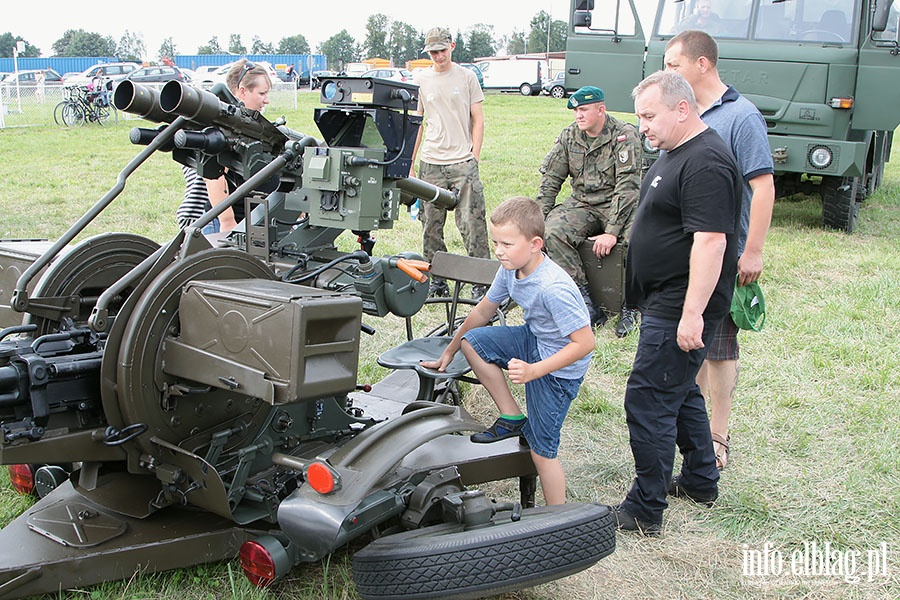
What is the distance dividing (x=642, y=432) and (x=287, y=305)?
1.83 metres

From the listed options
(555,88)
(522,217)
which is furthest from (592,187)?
(555,88)

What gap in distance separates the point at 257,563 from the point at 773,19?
9.08 m

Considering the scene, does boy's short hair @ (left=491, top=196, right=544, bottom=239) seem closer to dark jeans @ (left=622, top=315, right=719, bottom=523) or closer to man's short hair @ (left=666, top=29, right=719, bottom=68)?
dark jeans @ (left=622, top=315, right=719, bottom=523)

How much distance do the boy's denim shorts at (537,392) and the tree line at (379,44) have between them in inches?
3206

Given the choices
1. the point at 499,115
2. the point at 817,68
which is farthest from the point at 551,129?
the point at 817,68

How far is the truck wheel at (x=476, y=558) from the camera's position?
9.14ft

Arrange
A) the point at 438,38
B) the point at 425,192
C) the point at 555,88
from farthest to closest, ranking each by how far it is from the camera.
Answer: the point at 555,88 → the point at 438,38 → the point at 425,192

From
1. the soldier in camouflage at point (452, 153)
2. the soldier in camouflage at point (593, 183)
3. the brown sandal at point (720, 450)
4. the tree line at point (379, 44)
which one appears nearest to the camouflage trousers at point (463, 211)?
the soldier in camouflage at point (452, 153)

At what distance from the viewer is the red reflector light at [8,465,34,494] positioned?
147 inches

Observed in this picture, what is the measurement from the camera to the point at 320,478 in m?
2.79

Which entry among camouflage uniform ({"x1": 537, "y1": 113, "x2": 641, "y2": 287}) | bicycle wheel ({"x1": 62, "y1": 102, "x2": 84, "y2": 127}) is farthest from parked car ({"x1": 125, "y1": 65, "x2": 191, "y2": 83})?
camouflage uniform ({"x1": 537, "y1": 113, "x2": 641, "y2": 287})

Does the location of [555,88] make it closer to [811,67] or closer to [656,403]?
[811,67]

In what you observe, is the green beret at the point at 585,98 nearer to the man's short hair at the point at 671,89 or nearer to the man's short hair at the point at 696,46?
the man's short hair at the point at 696,46

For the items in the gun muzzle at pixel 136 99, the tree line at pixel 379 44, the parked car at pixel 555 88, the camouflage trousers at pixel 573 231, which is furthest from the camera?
the tree line at pixel 379 44
